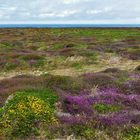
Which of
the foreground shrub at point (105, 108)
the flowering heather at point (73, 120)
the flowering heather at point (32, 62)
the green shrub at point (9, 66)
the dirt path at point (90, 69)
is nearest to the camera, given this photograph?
the flowering heather at point (73, 120)

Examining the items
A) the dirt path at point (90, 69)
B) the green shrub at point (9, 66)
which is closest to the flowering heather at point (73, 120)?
the dirt path at point (90, 69)

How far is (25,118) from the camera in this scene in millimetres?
10852

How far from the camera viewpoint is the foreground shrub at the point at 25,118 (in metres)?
10.6

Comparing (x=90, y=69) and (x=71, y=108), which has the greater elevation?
(x=71, y=108)

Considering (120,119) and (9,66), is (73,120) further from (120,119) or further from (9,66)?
(9,66)

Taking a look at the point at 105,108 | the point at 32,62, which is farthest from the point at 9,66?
the point at 105,108

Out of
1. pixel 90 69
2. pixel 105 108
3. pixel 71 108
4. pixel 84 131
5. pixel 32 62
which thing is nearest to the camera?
pixel 84 131

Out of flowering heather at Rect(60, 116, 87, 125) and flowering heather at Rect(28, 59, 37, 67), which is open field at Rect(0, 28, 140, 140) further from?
flowering heather at Rect(28, 59, 37, 67)

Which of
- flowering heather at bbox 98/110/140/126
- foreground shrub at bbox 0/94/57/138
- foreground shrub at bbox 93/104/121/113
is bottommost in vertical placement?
foreground shrub at bbox 93/104/121/113

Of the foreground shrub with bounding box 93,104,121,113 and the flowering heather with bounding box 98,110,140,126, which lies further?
the foreground shrub with bounding box 93,104,121,113

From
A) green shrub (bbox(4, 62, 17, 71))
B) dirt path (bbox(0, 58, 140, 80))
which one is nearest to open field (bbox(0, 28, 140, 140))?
dirt path (bbox(0, 58, 140, 80))

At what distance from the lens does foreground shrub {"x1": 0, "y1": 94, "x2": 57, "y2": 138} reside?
34.7 feet

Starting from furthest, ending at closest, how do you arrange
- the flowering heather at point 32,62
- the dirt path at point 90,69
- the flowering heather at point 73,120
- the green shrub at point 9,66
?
the flowering heather at point 32,62 < the green shrub at point 9,66 < the dirt path at point 90,69 < the flowering heather at point 73,120

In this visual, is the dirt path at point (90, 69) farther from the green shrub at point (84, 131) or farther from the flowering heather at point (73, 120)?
the green shrub at point (84, 131)
